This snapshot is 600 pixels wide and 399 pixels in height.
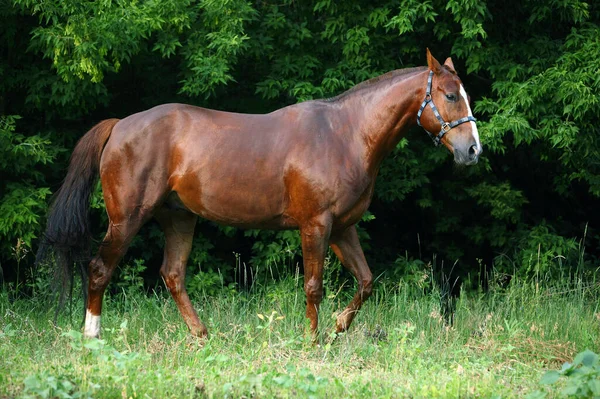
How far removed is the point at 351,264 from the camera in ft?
23.3

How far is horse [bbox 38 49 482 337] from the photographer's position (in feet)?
22.1

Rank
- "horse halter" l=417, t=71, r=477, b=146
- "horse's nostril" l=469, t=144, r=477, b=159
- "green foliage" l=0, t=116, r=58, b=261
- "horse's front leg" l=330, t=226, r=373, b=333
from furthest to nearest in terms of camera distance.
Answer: "green foliage" l=0, t=116, r=58, b=261 → "horse's front leg" l=330, t=226, r=373, b=333 → "horse halter" l=417, t=71, r=477, b=146 → "horse's nostril" l=469, t=144, r=477, b=159

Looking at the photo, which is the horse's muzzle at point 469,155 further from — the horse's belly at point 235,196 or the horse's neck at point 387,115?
the horse's belly at point 235,196

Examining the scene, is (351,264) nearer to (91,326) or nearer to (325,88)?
(91,326)

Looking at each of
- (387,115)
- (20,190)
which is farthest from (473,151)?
(20,190)

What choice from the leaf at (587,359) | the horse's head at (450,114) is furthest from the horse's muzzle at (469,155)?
the leaf at (587,359)

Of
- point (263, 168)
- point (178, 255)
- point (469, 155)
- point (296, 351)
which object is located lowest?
point (296, 351)

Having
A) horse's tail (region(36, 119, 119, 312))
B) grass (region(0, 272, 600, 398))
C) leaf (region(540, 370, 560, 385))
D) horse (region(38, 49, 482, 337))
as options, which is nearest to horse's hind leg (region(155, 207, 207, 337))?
horse (region(38, 49, 482, 337))

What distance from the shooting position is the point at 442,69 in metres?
6.80

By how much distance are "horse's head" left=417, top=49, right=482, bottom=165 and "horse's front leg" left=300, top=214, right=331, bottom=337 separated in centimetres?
115

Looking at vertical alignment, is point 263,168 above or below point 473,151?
below

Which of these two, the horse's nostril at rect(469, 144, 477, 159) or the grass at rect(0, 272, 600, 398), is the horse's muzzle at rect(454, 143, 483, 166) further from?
the grass at rect(0, 272, 600, 398)

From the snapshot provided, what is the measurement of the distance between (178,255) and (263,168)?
1155 millimetres

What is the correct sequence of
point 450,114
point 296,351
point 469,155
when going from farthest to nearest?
1. point 450,114
2. point 469,155
3. point 296,351
